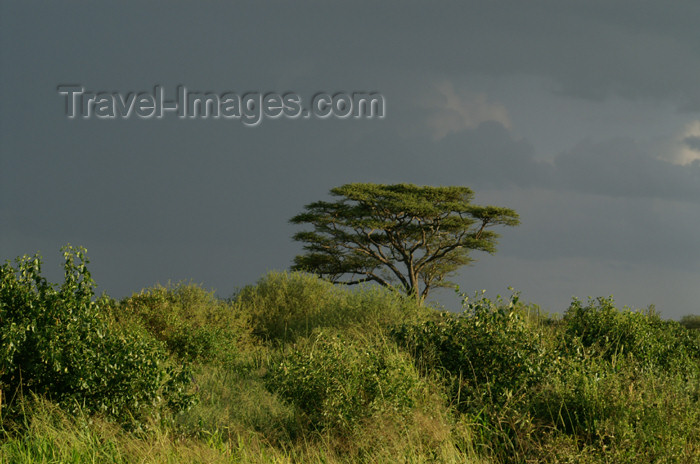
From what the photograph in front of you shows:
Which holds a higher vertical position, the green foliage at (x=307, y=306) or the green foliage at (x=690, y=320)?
the green foliage at (x=307, y=306)

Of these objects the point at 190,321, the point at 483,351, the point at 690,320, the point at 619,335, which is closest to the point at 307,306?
the point at 190,321

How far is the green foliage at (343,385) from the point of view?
6.05 m

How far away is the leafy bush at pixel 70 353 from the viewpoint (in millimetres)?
6016

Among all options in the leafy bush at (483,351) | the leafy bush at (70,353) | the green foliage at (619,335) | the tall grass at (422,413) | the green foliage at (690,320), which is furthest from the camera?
the green foliage at (690,320)

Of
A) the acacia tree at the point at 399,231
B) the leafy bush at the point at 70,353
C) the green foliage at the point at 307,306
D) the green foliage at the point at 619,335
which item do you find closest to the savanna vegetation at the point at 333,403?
the leafy bush at the point at 70,353

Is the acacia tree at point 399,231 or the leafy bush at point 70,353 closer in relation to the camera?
the leafy bush at point 70,353

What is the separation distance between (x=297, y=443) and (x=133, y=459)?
1.64 m

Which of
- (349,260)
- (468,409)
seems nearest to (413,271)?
(349,260)

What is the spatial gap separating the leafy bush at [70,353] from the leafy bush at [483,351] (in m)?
3.22

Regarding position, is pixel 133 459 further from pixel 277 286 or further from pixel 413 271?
pixel 413 271

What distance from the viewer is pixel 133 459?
5234 millimetres

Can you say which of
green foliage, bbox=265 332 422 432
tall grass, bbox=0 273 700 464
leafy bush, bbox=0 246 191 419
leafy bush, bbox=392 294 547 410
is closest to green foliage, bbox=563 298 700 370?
tall grass, bbox=0 273 700 464

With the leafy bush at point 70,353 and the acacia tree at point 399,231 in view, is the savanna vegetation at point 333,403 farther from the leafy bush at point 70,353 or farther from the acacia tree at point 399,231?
the acacia tree at point 399,231

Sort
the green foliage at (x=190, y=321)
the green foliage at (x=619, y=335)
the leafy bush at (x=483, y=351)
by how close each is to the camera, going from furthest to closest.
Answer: the green foliage at (x=190, y=321) < the green foliage at (x=619, y=335) < the leafy bush at (x=483, y=351)
